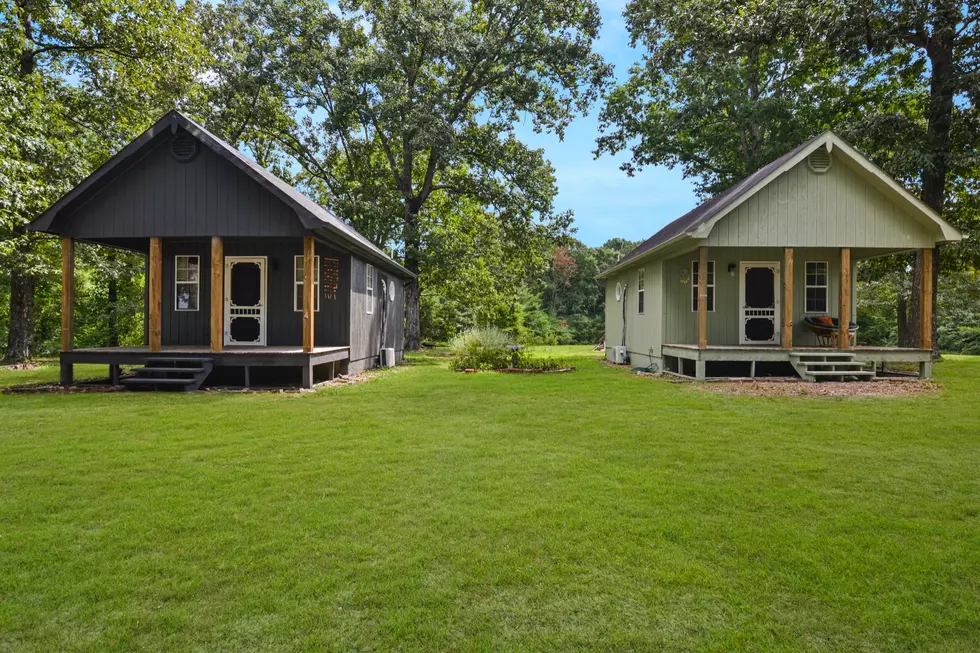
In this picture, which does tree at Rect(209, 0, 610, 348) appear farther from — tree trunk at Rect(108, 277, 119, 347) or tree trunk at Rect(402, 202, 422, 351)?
tree trunk at Rect(108, 277, 119, 347)

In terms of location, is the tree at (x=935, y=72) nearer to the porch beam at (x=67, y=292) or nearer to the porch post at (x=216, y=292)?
the porch post at (x=216, y=292)

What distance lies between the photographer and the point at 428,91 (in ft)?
77.0

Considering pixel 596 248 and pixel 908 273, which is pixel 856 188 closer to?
pixel 908 273

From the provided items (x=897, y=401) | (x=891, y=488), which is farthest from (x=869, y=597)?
(x=897, y=401)

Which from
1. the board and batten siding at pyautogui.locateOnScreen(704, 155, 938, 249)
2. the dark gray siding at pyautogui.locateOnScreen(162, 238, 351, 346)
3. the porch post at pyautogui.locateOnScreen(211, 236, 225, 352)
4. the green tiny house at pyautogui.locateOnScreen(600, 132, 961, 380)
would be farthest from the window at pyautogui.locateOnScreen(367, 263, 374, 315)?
the board and batten siding at pyautogui.locateOnScreen(704, 155, 938, 249)

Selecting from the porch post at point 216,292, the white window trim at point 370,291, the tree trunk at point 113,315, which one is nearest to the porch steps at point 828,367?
the white window trim at point 370,291

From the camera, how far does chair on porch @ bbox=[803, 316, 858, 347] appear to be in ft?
42.0

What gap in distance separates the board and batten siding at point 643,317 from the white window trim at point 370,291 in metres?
7.45

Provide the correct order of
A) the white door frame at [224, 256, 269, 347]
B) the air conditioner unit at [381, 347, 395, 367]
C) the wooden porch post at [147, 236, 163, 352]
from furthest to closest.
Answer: the air conditioner unit at [381, 347, 395, 367] < the white door frame at [224, 256, 269, 347] < the wooden porch post at [147, 236, 163, 352]

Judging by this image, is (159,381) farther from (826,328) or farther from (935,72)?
(935,72)

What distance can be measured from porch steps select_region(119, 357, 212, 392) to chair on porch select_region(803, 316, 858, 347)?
1302 centimetres

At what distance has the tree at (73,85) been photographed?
13852 millimetres

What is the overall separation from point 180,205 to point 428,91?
1499cm

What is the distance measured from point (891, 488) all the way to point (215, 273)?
417 inches
